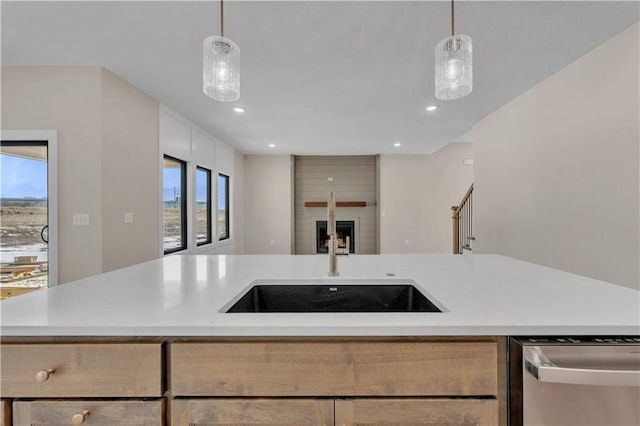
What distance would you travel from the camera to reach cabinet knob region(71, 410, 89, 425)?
0.76 meters

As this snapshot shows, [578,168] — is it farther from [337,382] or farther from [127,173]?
[127,173]

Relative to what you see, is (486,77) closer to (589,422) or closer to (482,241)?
(482,241)

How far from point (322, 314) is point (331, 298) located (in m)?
0.47

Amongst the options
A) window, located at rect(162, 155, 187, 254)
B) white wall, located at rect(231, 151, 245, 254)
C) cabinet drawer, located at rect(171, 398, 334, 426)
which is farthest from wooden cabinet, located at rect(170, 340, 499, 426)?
white wall, located at rect(231, 151, 245, 254)

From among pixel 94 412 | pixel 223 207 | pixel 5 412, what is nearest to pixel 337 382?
pixel 94 412

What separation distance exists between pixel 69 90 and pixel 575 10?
4.14 metres

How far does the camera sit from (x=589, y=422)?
0.74 metres

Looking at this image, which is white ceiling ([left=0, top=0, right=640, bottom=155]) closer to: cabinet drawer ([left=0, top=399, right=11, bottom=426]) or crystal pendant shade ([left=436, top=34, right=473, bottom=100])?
crystal pendant shade ([left=436, top=34, right=473, bottom=100])

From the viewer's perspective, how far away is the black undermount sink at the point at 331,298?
130 cm

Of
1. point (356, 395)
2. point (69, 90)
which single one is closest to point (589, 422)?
point (356, 395)

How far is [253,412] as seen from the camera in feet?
2.56

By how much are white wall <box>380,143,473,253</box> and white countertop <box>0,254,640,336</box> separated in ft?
18.1

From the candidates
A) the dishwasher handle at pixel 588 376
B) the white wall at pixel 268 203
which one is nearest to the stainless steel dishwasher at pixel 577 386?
the dishwasher handle at pixel 588 376

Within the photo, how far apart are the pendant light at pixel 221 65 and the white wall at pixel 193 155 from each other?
2.60m
